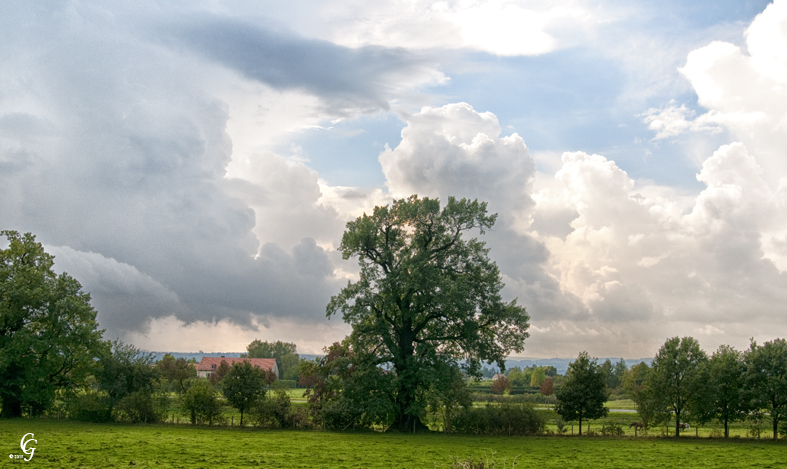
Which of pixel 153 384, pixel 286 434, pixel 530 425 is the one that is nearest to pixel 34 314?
pixel 153 384

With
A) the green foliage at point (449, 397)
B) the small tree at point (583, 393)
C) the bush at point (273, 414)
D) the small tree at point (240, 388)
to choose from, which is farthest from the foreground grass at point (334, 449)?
the small tree at point (583, 393)

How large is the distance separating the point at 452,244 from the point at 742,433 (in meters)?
27.6

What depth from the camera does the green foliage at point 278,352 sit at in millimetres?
155500

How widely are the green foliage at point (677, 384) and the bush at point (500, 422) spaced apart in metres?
8.71

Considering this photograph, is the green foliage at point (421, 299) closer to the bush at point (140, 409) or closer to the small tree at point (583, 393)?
the small tree at point (583, 393)

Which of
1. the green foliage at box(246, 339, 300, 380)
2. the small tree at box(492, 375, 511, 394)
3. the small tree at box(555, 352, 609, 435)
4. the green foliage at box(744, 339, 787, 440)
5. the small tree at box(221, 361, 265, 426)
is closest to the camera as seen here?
the green foliage at box(744, 339, 787, 440)

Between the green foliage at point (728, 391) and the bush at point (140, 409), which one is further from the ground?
the green foliage at point (728, 391)

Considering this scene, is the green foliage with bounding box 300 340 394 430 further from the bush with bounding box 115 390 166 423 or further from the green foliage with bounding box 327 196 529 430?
the bush with bounding box 115 390 166 423

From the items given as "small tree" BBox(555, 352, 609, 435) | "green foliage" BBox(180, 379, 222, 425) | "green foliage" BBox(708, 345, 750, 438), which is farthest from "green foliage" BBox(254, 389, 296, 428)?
"green foliage" BBox(708, 345, 750, 438)

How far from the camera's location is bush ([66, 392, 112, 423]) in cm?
3869

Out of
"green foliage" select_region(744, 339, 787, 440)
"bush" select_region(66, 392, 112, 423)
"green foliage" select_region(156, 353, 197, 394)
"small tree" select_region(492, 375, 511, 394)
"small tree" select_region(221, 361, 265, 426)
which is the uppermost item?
"green foliage" select_region(744, 339, 787, 440)

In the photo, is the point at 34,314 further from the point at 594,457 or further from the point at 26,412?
the point at 594,457

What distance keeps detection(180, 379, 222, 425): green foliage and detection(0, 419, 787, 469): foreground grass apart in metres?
2.36

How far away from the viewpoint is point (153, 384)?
40000mm
